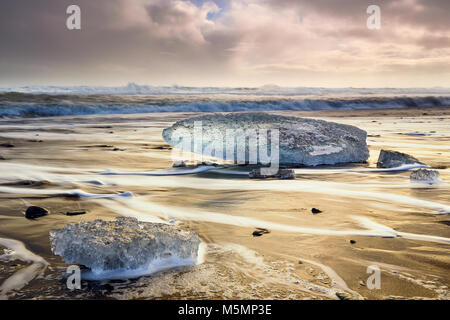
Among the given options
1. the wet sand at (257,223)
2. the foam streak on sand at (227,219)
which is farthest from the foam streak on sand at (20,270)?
the foam streak on sand at (227,219)

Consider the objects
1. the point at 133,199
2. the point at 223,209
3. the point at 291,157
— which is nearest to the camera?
the point at 223,209

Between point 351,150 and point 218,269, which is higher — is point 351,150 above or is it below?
above

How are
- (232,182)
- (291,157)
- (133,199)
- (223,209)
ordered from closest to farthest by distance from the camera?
1. (223,209)
2. (133,199)
3. (232,182)
4. (291,157)

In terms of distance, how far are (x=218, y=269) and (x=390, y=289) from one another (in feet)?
2.71

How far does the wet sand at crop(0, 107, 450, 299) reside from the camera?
6.24ft

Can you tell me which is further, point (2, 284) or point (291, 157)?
point (291, 157)

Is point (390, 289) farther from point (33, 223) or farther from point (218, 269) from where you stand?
point (33, 223)

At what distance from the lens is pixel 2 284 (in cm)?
188

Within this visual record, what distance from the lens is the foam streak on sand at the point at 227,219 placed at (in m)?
2.67

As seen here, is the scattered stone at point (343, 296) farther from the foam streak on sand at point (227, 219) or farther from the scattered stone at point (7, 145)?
the scattered stone at point (7, 145)

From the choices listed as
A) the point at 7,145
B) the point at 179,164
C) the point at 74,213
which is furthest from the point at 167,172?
the point at 7,145

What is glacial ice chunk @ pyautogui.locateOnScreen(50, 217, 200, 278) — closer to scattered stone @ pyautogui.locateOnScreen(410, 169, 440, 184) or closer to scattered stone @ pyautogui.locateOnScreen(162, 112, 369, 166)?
scattered stone @ pyautogui.locateOnScreen(410, 169, 440, 184)

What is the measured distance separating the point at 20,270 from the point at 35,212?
101 centimetres
